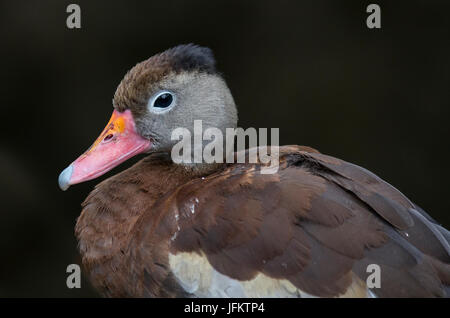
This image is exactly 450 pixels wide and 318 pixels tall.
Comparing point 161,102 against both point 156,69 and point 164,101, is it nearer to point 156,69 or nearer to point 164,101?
point 164,101

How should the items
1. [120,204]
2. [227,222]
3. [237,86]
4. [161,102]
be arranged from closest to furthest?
1. [227,222]
2. [120,204]
3. [161,102]
4. [237,86]

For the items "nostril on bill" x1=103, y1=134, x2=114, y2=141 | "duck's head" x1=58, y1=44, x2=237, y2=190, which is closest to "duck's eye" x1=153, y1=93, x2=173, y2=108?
"duck's head" x1=58, y1=44, x2=237, y2=190

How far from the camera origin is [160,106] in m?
2.61

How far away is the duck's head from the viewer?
2.57 m

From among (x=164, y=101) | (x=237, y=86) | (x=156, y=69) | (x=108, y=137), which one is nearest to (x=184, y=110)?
(x=164, y=101)

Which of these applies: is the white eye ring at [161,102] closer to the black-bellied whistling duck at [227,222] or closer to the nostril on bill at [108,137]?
the black-bellied whistling duck at [227,222]

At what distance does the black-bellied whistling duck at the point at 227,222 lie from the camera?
2.17 metres

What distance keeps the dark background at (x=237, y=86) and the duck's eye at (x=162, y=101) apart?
123 centimetres

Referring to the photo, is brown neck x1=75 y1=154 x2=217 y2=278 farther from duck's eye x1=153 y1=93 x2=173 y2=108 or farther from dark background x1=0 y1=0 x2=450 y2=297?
dark background x1=0 y1=0 x2=450 y2=297

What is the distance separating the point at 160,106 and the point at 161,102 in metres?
0.02

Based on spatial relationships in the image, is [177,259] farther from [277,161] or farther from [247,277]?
[277,161]

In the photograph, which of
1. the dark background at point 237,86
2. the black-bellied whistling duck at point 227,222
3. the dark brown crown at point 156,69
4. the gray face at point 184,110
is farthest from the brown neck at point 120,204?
the dark background at point 237,86

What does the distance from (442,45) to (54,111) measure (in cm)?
221

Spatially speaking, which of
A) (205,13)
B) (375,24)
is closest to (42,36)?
(205,13)
